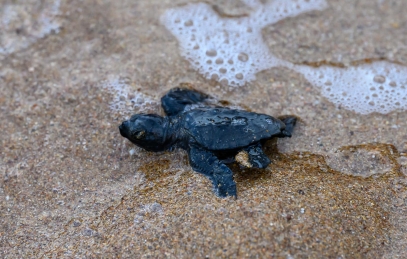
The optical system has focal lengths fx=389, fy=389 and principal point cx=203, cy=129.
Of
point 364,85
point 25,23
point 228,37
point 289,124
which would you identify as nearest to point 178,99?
point 289,124

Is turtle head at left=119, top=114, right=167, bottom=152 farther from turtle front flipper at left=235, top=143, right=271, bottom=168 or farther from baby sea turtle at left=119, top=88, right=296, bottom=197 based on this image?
turtle front flipper at left=235, top=143, right=271, bottom=168

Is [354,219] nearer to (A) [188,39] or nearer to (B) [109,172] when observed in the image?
(B) [109,172]

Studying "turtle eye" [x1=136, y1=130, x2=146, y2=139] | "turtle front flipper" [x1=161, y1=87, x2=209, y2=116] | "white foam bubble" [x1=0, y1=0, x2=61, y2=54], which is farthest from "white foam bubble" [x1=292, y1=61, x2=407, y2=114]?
"white foam bubble" [x1=0, y1=0, x2=61, y2=54]

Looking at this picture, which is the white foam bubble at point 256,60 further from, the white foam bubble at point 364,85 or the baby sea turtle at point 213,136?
the baby sea turtle at point 213,136

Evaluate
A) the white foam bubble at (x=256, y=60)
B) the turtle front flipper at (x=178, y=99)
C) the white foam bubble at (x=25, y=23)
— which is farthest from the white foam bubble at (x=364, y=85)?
the white foam bubble at (x=25, y=23)

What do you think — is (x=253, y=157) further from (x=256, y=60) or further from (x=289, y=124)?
(x=256, y=60)

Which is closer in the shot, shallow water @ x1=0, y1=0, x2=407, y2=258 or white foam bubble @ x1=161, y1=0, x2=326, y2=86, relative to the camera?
shallow water @ x1=0, y1=0, x2=407, y2=258
